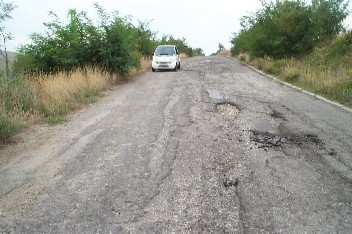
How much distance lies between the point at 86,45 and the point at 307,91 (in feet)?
30.5

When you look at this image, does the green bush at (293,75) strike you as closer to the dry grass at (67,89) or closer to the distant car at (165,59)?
the distant car at (165,59)

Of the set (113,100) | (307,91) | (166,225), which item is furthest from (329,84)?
(166,225)

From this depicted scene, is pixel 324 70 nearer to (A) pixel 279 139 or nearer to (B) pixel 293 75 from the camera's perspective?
(B) pixel 293 75

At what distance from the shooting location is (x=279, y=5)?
20.4 meters

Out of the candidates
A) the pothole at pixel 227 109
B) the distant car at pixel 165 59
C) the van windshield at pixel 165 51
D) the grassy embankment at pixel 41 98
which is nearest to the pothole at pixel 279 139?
the pothole at pixel 227 109

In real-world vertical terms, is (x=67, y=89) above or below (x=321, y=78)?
below

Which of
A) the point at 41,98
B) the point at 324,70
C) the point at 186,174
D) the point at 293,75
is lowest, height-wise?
the point at 186,174

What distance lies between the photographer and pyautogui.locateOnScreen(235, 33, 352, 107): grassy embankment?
10.4 m

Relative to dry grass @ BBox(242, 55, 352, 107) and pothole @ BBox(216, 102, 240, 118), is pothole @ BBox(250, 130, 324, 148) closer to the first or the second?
pothole @ BBox(216, 102, 240, 118)

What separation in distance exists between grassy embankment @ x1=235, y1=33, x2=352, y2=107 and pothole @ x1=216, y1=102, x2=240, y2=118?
10.9 ft

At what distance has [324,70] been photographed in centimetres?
1445

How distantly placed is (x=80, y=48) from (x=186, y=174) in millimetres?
11023

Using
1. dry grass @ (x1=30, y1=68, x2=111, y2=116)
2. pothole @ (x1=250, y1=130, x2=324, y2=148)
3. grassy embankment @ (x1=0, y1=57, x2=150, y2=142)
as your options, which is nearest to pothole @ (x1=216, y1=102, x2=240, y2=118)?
pothole @ (x1=250, y1=130, x2=324, y2=148)

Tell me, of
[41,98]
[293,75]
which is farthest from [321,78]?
[41,98]
